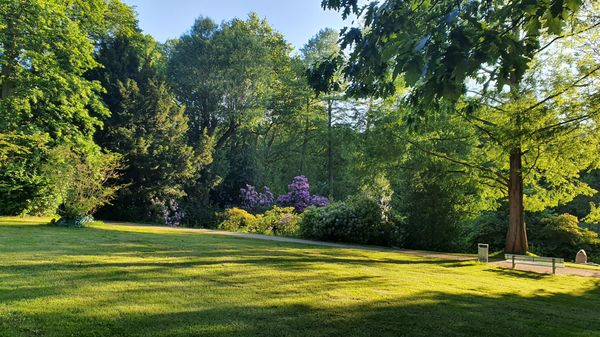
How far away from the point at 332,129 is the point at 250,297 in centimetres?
2876

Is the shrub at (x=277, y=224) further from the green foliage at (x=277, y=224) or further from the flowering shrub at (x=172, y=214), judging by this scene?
the flowering shrub at (x=172, y=214)

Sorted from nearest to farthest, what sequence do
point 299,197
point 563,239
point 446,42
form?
point 446,42
point 563,239
point 299,197

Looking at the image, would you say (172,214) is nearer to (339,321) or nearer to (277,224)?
(277,224)

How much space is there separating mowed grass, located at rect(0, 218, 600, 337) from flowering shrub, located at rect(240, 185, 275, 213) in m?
18.2

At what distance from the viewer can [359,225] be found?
1622 centimetres

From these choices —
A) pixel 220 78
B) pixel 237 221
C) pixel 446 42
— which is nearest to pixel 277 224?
pixel 237 221

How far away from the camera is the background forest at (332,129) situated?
225 inches

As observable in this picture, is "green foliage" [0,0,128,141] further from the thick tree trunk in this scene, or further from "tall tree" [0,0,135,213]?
the thick tree trunk

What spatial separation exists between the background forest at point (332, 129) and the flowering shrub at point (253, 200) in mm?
123

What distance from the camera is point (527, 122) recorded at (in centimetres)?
1091

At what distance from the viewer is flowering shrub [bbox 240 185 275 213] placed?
1078 inches

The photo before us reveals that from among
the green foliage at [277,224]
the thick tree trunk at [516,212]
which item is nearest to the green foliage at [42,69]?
the green foliage at [277,224]

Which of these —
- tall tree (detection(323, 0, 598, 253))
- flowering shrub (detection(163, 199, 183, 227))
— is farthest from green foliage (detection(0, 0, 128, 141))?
tall tree (detection(323, 0, 598, 253))

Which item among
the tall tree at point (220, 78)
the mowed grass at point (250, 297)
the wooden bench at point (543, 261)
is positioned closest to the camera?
the mowed grass at point (250, 297)
